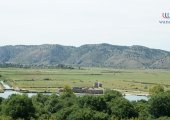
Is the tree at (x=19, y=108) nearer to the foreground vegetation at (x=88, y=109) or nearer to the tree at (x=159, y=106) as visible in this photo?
the foreground vegetation at (x=88, y=109)

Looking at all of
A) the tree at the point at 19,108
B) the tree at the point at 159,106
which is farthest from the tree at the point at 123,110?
the tree at the point at 19,108

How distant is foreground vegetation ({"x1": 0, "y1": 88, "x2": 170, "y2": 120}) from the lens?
48631mm

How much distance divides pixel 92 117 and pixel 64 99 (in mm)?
17848

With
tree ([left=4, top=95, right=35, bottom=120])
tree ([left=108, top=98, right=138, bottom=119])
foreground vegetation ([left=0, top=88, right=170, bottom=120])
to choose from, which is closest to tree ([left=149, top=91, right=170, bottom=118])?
foreground vegetation ([left=0, top=88, right=170, bottom=120])

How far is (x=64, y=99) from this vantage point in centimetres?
6375

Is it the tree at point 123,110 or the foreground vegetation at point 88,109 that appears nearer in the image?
the foreground vegetation at point 88,109

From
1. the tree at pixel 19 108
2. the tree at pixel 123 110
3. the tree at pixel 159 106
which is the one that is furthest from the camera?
the tree at pixel 159 106

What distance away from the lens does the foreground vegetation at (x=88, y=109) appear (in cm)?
4863

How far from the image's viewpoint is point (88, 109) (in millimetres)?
49656

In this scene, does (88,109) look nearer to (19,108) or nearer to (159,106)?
(19,108)

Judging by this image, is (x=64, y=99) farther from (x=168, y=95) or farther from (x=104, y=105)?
(x=168, y=95)

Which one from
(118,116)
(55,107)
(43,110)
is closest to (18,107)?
(43,110)

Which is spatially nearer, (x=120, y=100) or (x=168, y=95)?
(x=120, y=100)

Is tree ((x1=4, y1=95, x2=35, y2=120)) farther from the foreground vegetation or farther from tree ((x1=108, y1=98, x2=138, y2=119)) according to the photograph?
tree ((x1=108, y1=98, x2=138, y2=119))
